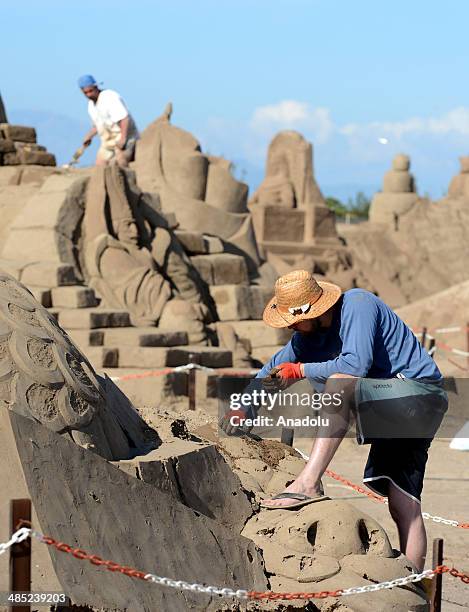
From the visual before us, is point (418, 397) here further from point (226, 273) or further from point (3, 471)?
point (226, 273)

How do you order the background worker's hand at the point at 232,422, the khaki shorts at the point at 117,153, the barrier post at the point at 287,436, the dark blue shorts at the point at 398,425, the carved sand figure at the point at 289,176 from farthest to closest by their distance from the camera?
1. the carved sand figure at the point at 289,176
2. the khaki shorts at the point at 117,153
3. the barrier post at the point at 287,436
4. the background worker's hand at the point at 232,422
5. the dark blue shorts at the point at 398,425

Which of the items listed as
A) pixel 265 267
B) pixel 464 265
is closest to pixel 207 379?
pixel 265 267

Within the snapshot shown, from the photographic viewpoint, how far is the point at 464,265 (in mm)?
28641

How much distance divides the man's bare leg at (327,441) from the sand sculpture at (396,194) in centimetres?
2651

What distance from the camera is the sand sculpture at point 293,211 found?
74.3ft

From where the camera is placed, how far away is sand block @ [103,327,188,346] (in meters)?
9.71

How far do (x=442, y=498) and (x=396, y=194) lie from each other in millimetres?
26088

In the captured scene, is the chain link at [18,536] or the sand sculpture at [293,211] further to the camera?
the sand sculpture at [293,211]

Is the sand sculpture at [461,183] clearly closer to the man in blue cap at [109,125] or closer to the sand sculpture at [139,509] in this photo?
the man in blue cap at [109,125]

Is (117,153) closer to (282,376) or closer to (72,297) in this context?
(72,297)

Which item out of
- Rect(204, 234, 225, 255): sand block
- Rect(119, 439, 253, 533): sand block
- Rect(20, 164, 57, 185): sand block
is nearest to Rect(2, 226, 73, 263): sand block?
Rect(20, 164, 57, 185): sand block

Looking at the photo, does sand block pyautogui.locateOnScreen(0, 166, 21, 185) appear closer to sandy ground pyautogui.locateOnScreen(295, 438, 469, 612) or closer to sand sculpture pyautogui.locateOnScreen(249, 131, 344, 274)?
sandy ground pyautogui.locateOnScreen(295, 438, 469, 612)

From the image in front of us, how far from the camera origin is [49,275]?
10.3 meters

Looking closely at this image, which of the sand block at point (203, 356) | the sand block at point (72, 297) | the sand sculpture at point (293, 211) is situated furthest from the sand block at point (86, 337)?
the sand sculpture at point (293, 211)
